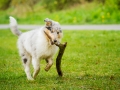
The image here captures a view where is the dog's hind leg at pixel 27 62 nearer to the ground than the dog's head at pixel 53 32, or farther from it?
nearer to the ground

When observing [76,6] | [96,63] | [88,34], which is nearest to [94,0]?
[76,6]

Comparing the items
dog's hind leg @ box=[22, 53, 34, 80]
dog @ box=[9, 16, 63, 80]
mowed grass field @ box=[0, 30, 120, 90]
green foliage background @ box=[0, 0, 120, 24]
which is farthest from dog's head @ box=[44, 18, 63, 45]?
green foliage background @ box=[0, 0, 120, 24]

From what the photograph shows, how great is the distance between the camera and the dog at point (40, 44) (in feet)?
24.0

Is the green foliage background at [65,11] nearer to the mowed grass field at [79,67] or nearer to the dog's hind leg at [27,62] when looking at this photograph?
the mowed grass field at [79,67]

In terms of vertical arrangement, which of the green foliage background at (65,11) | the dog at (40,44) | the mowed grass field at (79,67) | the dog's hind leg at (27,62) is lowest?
the green foliage background at (65,11)

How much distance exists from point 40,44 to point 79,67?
2312mm

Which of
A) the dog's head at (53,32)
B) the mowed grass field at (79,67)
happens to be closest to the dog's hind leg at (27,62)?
the mowed grass field at (79,67)

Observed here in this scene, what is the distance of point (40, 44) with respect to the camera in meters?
7.52

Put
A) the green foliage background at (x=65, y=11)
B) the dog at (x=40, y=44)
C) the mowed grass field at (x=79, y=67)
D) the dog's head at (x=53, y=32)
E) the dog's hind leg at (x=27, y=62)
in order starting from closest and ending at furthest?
the dog's head at (x=53, y=32), the dog at (x=40, y=44), the mowed grass field at (x=79, y=67), the dog's hind leg at (x=27, y=62), the green foliage background at (x=65, y=11)

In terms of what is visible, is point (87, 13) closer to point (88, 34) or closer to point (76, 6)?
point (76, 6)

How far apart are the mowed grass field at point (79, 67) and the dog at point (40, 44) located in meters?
0.50

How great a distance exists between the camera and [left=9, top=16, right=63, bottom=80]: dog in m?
7.31

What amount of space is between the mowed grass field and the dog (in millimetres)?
502

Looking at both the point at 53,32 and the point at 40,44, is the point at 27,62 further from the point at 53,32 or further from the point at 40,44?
the point at 53,32
